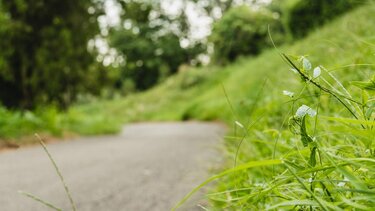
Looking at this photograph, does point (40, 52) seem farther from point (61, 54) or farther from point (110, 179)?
point (110, 179)

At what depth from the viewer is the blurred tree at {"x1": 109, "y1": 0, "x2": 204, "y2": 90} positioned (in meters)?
35.6

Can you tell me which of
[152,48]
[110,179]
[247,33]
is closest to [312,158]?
[110,179]

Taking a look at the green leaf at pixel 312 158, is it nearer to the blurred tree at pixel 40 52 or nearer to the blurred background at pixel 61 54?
the blurred background at pixel 61 54

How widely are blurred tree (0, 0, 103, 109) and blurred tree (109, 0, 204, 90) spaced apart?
24544mm

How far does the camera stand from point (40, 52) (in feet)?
28.0

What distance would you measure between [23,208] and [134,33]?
120 ft

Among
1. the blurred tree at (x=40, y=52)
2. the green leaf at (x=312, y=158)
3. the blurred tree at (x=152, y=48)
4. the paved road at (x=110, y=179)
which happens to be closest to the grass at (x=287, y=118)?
the green leaf at (x=312, y=158)

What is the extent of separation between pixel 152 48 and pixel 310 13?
972 inches

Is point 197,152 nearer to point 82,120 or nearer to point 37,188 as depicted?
point 37,188

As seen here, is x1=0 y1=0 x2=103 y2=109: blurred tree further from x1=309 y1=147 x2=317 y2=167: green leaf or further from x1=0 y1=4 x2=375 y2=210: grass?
x1=309 y1=147 x2=317 y2=167: green leaf

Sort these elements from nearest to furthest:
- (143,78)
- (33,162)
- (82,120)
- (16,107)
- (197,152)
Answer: (33,162), (197,152), (16,107), (82,120), (143,78)

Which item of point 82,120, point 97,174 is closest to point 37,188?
point 97,174

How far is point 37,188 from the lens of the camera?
2900mm

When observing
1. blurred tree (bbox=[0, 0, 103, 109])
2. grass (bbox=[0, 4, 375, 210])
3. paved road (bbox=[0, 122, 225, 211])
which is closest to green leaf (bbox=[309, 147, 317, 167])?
grass (bbox=[0, 4, 375, 210])
